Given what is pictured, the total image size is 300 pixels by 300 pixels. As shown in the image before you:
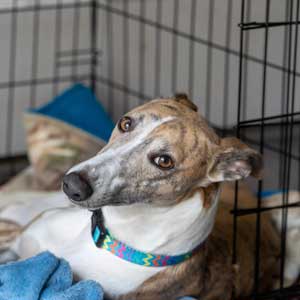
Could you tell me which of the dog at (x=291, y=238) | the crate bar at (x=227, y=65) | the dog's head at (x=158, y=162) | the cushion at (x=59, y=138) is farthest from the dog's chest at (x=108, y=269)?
the crate bar at (x=227, y=65)

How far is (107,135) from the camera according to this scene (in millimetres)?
3305

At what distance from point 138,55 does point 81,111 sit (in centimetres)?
53

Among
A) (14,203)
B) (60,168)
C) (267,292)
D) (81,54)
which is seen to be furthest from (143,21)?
(267,292)

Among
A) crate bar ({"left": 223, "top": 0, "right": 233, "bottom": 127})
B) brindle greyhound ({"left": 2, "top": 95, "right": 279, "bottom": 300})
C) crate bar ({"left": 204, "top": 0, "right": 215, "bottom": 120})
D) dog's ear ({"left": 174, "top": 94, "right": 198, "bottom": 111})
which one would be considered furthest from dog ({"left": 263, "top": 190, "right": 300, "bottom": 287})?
crate bar ({"left": 204, "top": 0, "right": 215, "bottom": 120})

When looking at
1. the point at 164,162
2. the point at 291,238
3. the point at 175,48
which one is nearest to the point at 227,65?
the point at 175,48

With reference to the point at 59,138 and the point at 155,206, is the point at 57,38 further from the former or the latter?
the point at 155,206

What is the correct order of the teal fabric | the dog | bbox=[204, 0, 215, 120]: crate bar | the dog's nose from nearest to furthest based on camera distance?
the dog's nose < the dog < the teal fabric < bbox=[204, 0, 215, 120]: crate bar

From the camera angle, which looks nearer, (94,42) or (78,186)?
(78,186)

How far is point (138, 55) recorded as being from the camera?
3750mm

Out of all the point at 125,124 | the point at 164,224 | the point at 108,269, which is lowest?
the point at 108,269

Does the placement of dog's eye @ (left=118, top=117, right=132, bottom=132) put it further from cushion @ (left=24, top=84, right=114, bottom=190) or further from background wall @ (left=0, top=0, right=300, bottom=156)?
background wall @ (left=0, top=0, right=300, bottom=156)

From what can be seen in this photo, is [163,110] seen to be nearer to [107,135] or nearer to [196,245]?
[196,245]

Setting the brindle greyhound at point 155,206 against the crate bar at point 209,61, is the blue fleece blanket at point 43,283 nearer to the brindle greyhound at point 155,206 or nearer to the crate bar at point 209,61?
the brindle greyhound at point 155,206

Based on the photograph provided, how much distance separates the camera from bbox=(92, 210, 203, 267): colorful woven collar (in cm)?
196
